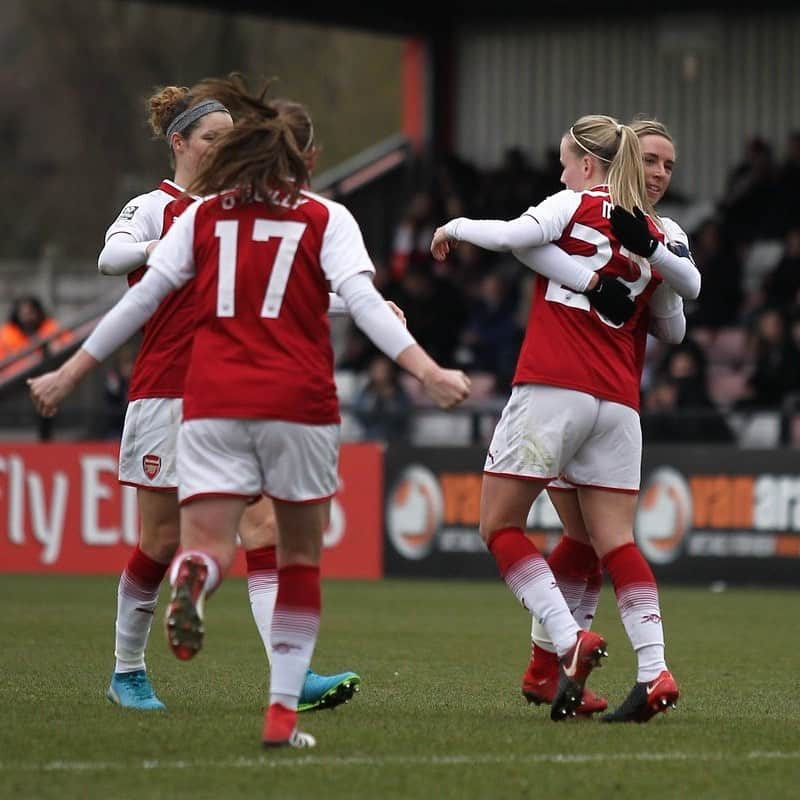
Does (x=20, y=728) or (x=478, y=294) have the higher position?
(x=478, y=294)

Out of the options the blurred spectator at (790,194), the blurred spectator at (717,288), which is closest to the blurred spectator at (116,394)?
the blurred spectator at (717,288)

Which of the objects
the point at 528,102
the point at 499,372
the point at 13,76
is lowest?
the point at 499,372

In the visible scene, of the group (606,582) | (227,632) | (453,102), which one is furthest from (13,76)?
(227,632)

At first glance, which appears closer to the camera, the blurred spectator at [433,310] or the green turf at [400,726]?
the green turf at [400,726]

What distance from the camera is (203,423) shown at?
231 inches

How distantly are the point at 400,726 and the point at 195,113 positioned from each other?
2.30 metres

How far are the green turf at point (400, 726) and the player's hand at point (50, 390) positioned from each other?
106 cm

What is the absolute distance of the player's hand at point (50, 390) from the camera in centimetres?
586

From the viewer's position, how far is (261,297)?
232 inches

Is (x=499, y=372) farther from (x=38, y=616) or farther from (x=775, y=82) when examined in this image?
(x=38, y=616)

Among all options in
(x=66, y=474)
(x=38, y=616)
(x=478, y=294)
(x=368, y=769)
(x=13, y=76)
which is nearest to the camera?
(x=368, y=769)

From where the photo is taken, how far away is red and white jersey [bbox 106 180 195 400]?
22.8 feet

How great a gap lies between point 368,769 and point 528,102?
1931 cm

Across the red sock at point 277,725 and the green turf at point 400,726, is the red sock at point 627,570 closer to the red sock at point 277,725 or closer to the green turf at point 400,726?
the green turf at point 400,726
